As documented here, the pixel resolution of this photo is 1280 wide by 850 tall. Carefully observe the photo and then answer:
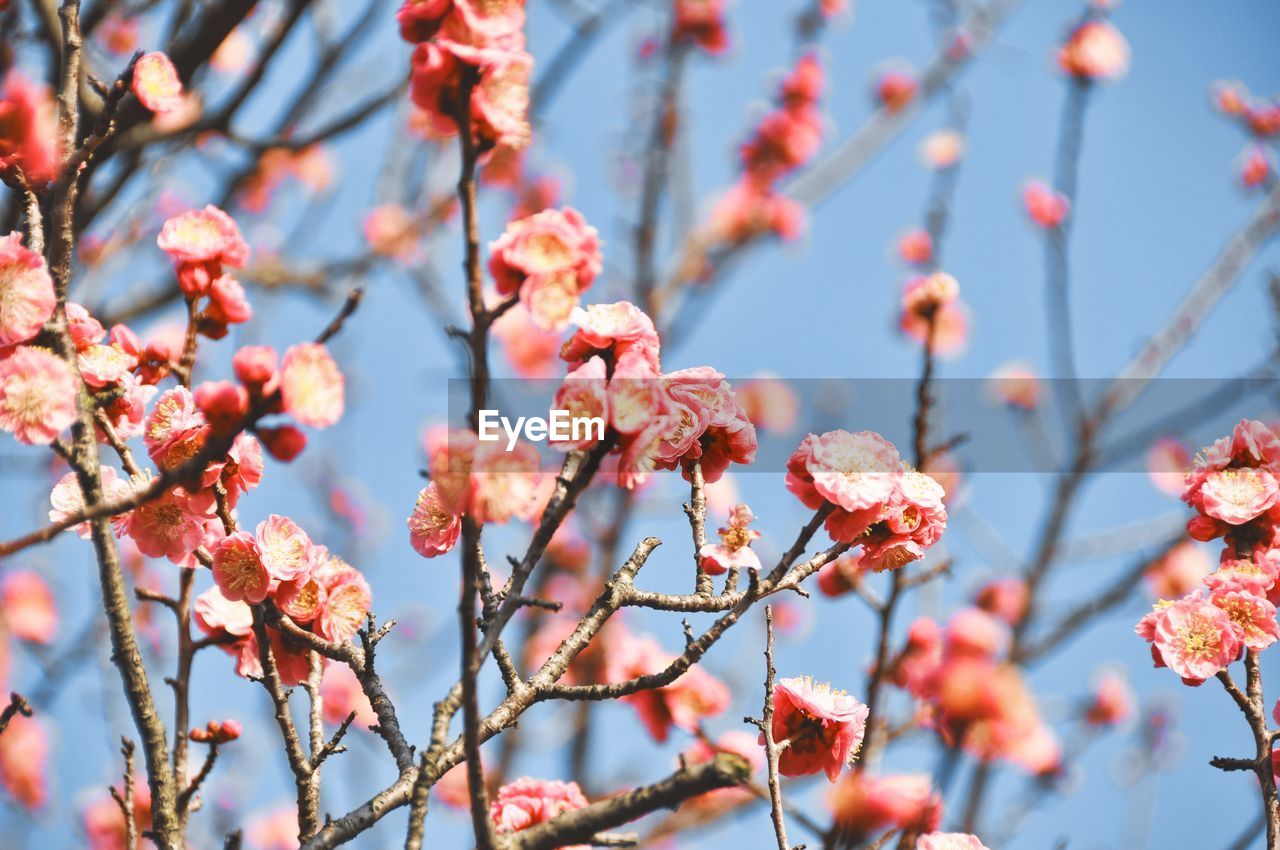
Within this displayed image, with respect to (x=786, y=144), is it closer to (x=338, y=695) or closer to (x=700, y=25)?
(x=700, y=25)

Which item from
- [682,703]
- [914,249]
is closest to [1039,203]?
[914,249]

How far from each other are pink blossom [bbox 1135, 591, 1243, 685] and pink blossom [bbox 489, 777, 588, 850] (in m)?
1.05

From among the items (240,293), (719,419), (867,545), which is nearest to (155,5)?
(240,293)

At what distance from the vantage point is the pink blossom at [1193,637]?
1.61m

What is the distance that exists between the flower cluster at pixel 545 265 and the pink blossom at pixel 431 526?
1.30ft

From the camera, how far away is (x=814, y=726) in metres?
1.57

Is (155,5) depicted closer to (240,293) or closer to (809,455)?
(240,293)

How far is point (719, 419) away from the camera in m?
1.51

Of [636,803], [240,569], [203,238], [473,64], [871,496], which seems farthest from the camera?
[203,238]

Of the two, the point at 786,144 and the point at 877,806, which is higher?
the point at 786,144

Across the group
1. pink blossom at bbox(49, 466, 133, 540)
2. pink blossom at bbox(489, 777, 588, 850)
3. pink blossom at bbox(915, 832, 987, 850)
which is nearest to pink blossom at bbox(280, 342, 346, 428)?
pink blossom at bbox(49, 466, 133, 540)

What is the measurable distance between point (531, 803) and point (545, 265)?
0.91 meters

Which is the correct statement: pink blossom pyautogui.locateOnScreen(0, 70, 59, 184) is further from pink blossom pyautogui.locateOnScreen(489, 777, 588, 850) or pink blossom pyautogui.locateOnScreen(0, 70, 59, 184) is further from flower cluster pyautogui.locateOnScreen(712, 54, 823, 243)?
flower cluster pyautogui.locateOnScreen(712, 54, 823, 243)

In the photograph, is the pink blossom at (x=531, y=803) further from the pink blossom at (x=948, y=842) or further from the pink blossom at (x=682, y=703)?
the pink blossom at (x=682, y=703)
